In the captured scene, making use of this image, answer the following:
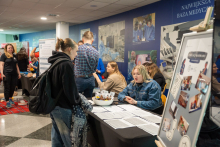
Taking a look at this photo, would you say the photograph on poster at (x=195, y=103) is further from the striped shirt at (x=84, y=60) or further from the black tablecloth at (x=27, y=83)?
the black tablecloth at (x=27, y=83)

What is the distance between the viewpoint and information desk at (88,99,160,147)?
53.4 inches

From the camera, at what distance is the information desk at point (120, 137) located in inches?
53.4

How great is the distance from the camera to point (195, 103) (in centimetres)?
83

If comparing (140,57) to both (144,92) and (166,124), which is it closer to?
(144,92)

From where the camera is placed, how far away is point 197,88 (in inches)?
32.9

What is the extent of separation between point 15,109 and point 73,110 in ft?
11.4

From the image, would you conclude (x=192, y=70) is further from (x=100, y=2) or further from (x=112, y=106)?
(x=100, y=2)

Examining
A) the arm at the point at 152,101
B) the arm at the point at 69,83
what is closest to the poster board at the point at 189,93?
the arm at the point at 69,83

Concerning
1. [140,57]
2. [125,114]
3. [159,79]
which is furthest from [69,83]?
[140,57]

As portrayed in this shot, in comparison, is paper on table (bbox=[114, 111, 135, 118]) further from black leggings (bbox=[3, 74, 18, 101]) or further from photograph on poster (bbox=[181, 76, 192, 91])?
black leggings (bbox=[3, 74, 18, 101])

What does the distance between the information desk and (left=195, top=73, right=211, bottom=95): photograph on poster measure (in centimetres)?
68

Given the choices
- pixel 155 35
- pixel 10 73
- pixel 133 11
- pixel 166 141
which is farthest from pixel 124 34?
pixel 166 141

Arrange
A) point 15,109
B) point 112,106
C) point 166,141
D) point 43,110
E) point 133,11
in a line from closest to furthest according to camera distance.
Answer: point 166,141 < point 43,110 < point 112,106 < point 15,109 < point 133,11

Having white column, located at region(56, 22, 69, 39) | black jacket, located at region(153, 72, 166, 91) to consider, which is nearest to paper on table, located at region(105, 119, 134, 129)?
black jacket, located at region(153, 72, 166, 91)
